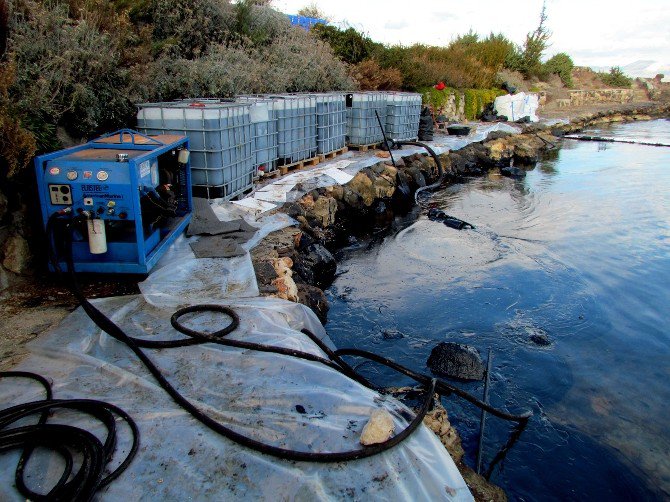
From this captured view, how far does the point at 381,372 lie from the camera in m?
4.90

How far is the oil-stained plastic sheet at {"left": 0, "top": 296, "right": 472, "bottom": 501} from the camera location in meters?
2.34

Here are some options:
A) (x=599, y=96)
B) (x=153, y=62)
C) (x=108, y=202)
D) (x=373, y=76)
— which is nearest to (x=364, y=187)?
(x=153, y=62)

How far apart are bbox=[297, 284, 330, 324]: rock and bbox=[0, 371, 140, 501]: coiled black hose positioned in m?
2.69

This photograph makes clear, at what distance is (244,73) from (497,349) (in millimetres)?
8254

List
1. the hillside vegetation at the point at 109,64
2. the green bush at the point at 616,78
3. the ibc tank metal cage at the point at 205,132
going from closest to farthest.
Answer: the hillside vegetation at the point at 109,64
the ibc tank metal cage at the point at 205,132
the green bush at the point at 616,78

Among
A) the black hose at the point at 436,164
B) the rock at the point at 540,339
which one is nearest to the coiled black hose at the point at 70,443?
the rock at the point at 540,339

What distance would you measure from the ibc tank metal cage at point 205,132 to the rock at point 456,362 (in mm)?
3758

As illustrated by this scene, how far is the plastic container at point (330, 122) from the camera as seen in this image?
10534 millimetres

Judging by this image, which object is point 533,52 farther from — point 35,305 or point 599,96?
point 35,305

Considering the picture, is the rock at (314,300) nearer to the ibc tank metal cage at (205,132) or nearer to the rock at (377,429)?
the ibc tank metal cage at (205,132)

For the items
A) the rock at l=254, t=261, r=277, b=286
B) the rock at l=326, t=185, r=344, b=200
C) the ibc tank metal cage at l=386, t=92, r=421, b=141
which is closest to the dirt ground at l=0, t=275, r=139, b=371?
the rock at l=254, t=261, r=277, b=286

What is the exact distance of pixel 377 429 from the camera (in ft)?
8.49

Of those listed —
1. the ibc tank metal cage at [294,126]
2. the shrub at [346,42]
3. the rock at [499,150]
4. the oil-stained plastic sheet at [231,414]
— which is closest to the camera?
the oil-stained plastic sheet at [231,414]

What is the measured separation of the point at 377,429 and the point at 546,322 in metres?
4.26
